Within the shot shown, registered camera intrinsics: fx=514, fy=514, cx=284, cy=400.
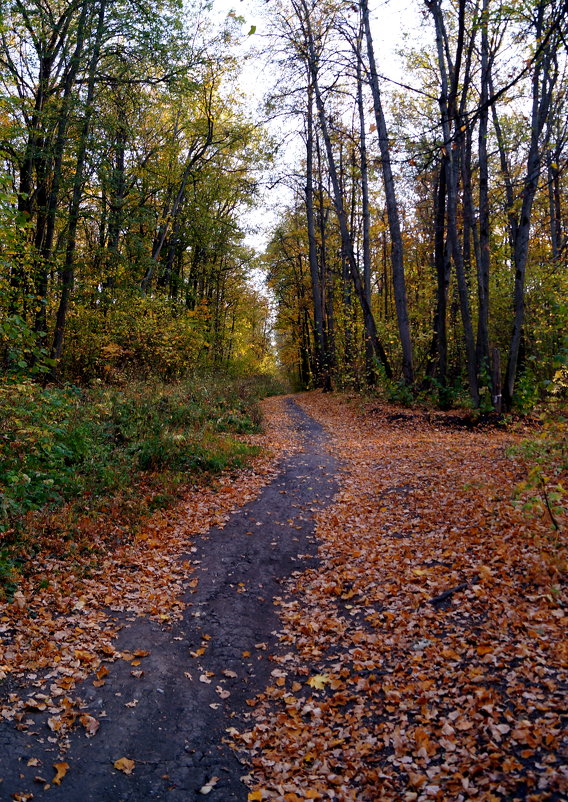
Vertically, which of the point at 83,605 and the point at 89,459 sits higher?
the point at 89,459

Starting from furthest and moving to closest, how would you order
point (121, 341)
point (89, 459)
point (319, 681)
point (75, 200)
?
point (121, 341) → point (75, 200) → point (89, 459) → point (319, 681)

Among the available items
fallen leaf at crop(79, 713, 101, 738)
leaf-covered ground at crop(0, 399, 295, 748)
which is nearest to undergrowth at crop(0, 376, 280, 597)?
leaf-covered ground at crop(0, 399, 295, 748)

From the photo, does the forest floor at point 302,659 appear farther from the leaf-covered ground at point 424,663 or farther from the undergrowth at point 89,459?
the undergrowth at point 89,459

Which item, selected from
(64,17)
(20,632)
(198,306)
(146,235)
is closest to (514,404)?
(20,632)

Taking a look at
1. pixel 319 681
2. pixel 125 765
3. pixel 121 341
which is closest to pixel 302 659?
pixel 319 681

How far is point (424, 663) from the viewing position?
4535mm

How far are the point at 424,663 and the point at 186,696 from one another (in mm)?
2109

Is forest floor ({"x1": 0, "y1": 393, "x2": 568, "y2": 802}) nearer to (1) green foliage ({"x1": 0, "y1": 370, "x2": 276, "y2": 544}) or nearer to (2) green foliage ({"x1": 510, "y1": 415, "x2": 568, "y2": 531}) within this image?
(2) green foliage ({"x1": 510, "y1": 415, "x2": 568, "y2": 531})

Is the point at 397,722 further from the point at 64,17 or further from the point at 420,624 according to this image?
the point at 64,17

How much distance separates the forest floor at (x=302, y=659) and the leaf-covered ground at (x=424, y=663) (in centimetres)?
2

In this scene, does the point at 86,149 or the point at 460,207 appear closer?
the point at 86,149

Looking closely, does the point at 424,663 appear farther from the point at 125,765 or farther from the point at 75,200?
the point at 75,200

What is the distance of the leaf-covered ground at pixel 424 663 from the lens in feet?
11.2

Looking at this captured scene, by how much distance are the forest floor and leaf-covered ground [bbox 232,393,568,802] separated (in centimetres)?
2
